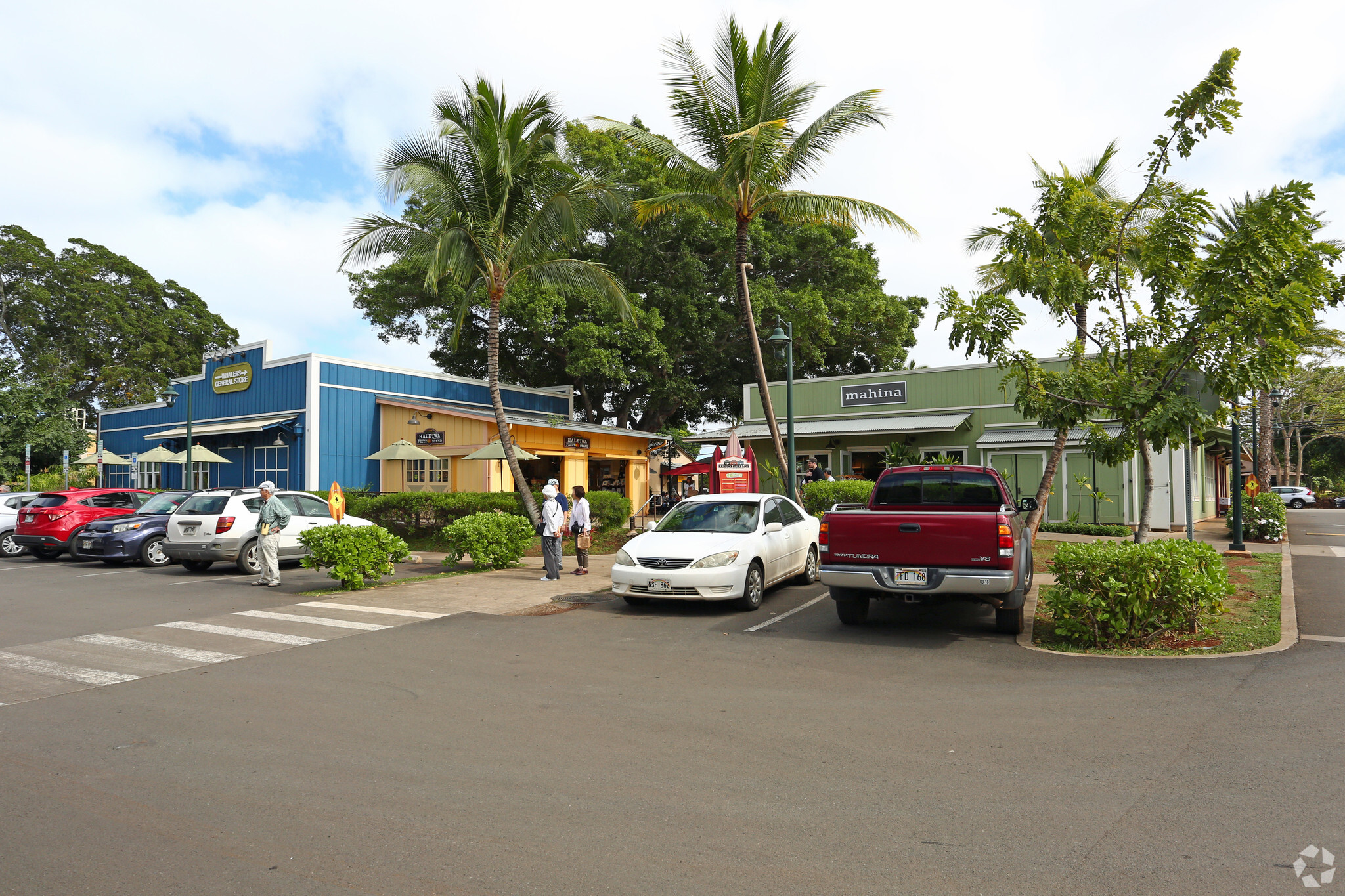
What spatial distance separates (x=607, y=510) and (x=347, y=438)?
34.3 ft

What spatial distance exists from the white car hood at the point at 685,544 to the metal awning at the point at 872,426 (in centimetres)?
1347

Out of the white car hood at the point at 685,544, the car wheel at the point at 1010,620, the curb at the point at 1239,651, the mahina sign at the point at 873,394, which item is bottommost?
the curb at the point at 1239,651

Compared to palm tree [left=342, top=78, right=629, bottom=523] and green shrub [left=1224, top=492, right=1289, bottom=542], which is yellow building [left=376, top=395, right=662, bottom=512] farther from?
green shrub [left=1224, top=492, right=1289, bottom=542]

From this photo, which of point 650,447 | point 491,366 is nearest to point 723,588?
point 491,366

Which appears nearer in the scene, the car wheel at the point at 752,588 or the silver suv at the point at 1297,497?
the car wheel at the point at 752,588

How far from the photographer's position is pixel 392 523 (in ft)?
70.8

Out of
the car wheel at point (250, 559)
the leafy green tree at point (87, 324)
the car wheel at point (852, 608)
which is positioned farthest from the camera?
the leafy green tree at point (87, 324)

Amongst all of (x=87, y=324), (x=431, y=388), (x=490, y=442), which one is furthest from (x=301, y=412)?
(x=87, y=324)

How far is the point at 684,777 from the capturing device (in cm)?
491

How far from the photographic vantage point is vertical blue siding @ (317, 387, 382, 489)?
26344 millimetres

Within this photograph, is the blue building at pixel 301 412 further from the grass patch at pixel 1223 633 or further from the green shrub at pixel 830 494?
the grass patch at pixel 1223 633

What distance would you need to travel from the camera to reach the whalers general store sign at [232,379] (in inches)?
1127

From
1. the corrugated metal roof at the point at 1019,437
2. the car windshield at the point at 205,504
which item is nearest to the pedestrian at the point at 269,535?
the car windshield at the point at 205,504

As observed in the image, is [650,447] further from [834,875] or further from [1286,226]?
[834,875]
